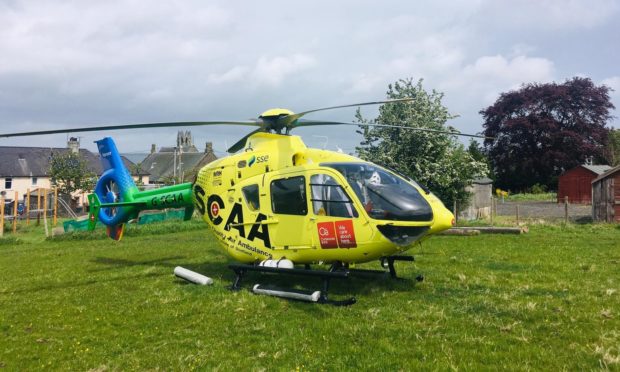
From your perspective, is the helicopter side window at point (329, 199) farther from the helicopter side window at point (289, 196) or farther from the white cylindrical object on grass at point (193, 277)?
the white cylindrical object on grass at point (193, 277)

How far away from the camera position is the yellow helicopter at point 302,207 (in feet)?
28.8

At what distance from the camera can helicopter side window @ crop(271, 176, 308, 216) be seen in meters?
9.72

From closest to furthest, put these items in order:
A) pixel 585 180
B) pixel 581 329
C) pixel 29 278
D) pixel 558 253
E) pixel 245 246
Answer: pixel 581 329, pixel 245 246, pixel 29 278, pixel 558 253, pixel 585 180

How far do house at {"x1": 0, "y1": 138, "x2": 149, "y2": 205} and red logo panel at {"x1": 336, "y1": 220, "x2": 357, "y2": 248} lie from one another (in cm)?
5540

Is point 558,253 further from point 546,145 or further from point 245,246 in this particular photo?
point 546,145

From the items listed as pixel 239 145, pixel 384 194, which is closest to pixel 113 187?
pixel 239 145

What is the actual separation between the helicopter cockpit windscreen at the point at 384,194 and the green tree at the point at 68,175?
48738 millimetres

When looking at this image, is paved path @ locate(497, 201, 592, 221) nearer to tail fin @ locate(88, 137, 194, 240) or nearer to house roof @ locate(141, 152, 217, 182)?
tail fin @ locate(88, 137, 194, 240)

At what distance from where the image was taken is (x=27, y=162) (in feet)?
214

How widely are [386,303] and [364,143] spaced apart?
16.8 metres

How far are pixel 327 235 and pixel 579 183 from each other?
49.8 meters

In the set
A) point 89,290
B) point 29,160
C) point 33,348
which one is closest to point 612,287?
point 33,348

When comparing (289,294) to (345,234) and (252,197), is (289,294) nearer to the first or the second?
(345,234)

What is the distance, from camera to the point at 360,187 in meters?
9.05
